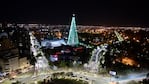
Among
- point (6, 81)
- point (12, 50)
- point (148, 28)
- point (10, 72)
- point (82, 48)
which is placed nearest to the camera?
point (6, 81)

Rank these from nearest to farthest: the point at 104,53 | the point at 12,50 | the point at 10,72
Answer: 1. the point at 10,72
2. the point at 12,50
3. the point at 104,53

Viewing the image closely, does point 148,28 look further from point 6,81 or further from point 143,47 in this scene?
point 6,81

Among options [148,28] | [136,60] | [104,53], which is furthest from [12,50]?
[148,28]

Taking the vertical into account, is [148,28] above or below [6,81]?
above

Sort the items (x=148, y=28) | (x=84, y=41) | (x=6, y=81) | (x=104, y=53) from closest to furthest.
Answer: (x=6, y=81) < (x=104, y=53) < (x=84, y=41) < (x=148, y=28)

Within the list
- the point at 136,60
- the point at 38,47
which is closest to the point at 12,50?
the point at 38,47

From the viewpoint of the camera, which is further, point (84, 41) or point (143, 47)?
point (84, 41)

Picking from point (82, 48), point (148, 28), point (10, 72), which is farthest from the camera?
point (148, 28)

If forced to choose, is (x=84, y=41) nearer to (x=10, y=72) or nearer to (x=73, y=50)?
(x=73, y=50)

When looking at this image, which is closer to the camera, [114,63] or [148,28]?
[114,63]
